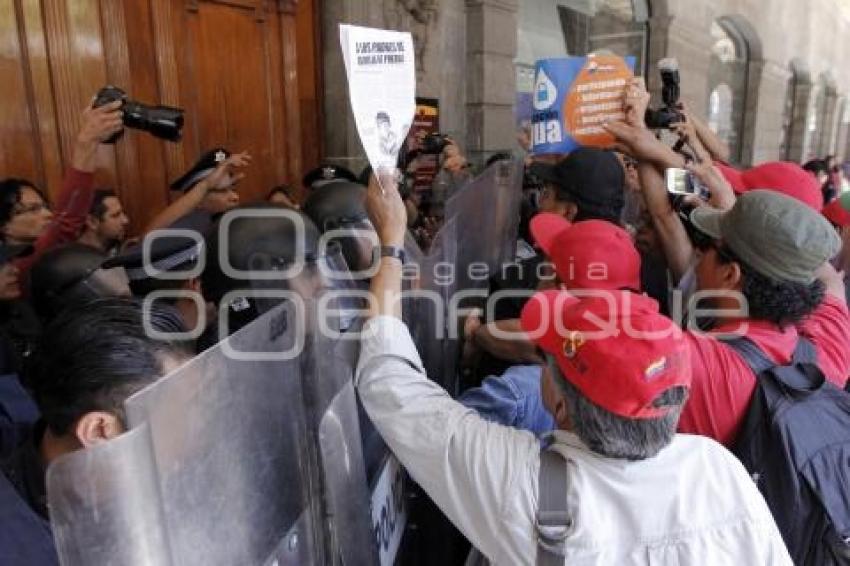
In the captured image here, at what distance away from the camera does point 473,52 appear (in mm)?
5305

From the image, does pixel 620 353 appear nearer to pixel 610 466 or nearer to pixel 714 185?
pixel 610 466

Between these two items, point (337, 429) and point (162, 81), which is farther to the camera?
point (162, 81)

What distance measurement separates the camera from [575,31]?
8047 millimetres

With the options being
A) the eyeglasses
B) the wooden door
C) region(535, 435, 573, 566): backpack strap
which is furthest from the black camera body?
region(535, 435, 573, 566): backpack strap

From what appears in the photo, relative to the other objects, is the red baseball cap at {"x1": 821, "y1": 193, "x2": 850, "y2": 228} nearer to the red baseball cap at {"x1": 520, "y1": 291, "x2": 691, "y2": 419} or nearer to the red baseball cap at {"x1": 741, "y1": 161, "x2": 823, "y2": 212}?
the red baseball cap at {"x1": 741, "y1": 161, "x2": 823, "y2": 212}

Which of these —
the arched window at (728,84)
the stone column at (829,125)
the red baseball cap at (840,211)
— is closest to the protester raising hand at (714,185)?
the red baseball cap at (840,211)

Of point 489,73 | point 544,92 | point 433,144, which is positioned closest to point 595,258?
point 544,92

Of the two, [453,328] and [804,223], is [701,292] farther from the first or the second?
[453,328]

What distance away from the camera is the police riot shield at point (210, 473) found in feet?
1.93

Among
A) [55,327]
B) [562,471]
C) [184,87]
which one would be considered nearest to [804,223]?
[562,471]

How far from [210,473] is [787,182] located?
208 centimetres

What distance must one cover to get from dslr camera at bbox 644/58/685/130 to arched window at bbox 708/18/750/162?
9553mm

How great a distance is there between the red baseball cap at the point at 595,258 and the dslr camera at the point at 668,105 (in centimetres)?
90

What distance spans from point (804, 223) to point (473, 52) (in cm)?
433
